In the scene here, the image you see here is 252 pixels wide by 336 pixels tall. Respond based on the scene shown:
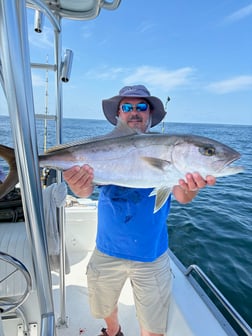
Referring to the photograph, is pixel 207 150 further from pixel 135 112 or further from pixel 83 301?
pixel 83 301

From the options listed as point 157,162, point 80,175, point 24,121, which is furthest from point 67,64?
point 24,121

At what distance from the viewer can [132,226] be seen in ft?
6.53

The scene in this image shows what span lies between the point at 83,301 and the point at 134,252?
1.43 m

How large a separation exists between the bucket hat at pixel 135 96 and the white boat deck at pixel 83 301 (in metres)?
1.31

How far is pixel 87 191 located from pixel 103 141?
0.46 meters

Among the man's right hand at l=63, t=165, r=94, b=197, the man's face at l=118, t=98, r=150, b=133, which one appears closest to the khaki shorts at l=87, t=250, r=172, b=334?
the man's right hand at l=63, t=165, r=94, b=197

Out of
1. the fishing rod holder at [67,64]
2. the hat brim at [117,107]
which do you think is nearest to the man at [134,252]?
the hat brim at [117,107]

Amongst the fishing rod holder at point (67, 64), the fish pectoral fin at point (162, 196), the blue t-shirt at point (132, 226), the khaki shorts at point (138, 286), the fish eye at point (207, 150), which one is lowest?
the khaki shorts at point (138, 286)

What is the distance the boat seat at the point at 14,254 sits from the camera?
71.4 inches

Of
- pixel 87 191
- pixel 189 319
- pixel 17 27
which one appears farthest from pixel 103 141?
pixel 189 319

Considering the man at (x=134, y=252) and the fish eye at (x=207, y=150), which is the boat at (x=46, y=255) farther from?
the fish eye at (x=207, y=150)

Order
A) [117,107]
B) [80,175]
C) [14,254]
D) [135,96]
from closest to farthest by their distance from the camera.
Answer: [80,175] → [14,254] → [135,96] → [117,107]

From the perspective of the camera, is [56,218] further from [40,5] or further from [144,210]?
[40,5]

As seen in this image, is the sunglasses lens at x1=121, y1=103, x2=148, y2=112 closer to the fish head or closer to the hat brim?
the hat brim
